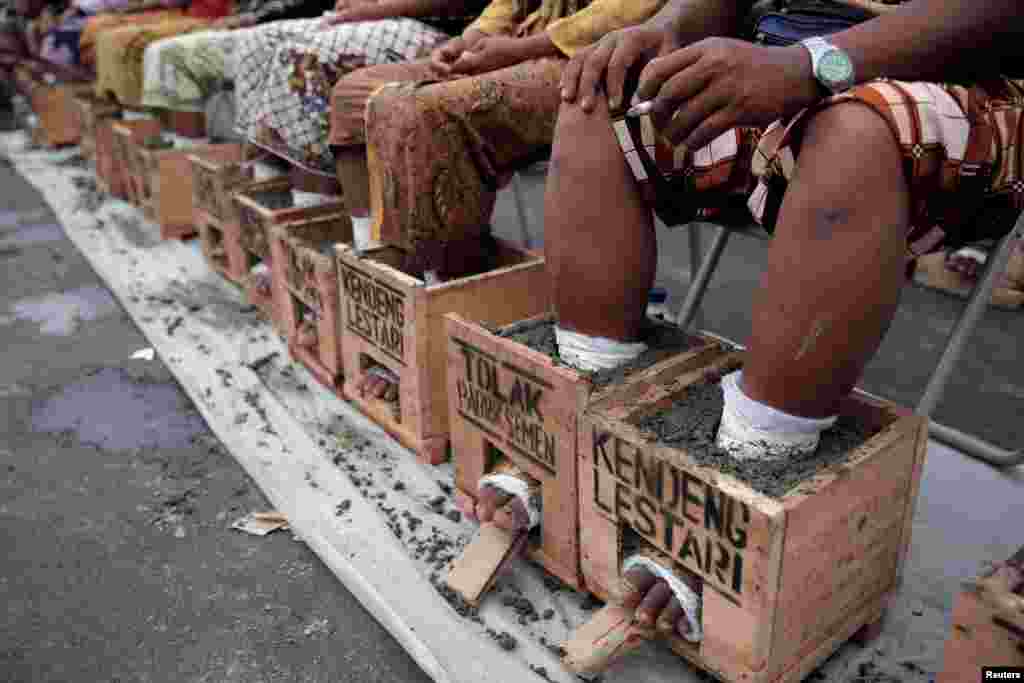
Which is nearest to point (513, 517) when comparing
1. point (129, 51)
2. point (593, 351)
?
point (593, 351)

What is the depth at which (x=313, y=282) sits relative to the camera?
1.97 meters

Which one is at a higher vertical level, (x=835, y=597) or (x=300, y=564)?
(x=835, y=597)

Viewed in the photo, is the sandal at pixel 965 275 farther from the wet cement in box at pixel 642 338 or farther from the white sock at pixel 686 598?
the white sock at pixel 686 598

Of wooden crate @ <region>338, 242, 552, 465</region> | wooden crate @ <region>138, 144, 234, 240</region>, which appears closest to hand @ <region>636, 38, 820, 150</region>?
wooden crate @ <region>338, 242, 552, 465</region>

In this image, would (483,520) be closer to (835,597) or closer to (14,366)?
(835,597)

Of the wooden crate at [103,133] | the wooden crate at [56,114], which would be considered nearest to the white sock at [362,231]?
the wooden crate at [103,133]

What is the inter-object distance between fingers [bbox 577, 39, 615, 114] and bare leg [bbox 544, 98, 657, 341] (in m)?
0.02

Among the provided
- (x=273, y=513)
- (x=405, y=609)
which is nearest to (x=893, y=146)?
(x=405, y=609)

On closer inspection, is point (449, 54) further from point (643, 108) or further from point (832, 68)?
point (832, 68)

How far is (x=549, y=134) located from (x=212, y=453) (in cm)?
101

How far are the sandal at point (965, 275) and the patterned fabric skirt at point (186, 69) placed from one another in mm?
2551

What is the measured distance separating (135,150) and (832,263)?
3.29 m

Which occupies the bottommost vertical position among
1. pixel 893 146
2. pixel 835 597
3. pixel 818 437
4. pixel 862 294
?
pixel 835 597

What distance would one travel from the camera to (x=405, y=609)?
130 centimetres
